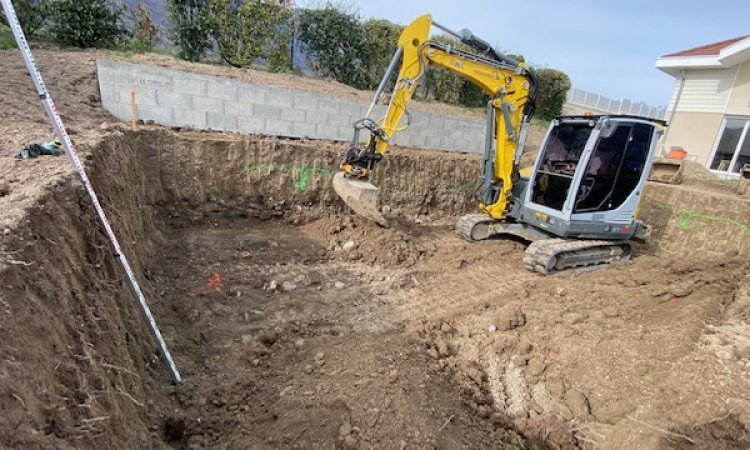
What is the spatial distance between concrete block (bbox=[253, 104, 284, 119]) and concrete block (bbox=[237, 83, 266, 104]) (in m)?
0.10

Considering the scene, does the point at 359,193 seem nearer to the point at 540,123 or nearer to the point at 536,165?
the point at 536,165

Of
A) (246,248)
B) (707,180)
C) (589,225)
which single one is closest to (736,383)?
(589,225)

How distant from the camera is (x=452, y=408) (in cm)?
335

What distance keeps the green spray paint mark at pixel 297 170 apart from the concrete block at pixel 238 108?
1.01m

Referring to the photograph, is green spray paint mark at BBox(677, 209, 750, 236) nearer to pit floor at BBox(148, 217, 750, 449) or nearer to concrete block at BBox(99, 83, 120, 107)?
pit floor at BBox(148, 217, 750, 449)

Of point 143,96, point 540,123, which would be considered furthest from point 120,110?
point 540,123

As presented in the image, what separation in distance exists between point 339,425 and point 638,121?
5.84 metres

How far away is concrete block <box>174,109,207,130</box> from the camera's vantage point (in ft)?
21.1

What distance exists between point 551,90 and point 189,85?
1342 centimetres

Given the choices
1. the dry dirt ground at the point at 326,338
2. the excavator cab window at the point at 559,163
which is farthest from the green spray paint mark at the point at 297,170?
the excavator cab window at the point at 559,163

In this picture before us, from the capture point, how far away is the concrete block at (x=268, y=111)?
22.8ft

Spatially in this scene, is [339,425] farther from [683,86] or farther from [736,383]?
[683,86]

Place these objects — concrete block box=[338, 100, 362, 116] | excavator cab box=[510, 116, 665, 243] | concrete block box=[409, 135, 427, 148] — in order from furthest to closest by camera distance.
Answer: concrete block box=[409, 135, 427, 148] → concrete block box=[338, 100, 362, 116] → excavator cab box=[510, 116, 665, 243]

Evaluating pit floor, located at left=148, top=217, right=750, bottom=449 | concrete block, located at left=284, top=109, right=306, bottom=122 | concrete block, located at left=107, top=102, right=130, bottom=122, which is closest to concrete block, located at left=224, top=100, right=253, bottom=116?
concrete block, located at left=284, top=109, right=306, bottom=122
